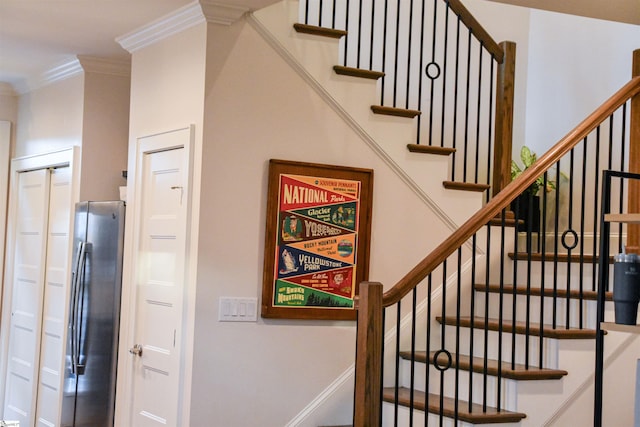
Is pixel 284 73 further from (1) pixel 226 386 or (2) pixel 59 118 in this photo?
(2) pixel 59 118

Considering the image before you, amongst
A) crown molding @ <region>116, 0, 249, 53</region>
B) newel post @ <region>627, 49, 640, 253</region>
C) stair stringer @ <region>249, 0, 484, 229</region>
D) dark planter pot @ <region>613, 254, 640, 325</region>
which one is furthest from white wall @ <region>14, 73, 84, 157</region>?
dark planter pot @ <region>613, 254, 640, 325</region>

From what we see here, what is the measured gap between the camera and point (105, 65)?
532 cm

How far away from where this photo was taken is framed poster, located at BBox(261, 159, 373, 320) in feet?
13.4

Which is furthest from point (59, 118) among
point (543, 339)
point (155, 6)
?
point (543, 339)

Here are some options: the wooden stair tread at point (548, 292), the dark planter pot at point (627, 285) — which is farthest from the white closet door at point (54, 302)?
the dark planter pot at point (627, 285)

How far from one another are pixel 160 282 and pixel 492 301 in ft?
6.01

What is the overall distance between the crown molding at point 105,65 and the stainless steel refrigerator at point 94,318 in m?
0.93

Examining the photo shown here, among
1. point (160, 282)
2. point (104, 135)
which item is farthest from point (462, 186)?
point (104, 135)

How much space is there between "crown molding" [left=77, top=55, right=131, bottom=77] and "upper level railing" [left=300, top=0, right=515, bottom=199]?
1.28m

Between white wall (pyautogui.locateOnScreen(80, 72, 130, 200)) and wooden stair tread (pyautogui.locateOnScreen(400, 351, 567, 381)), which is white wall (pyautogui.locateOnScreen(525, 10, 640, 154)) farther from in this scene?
white wall (pyautogui.locateOnScreen(80, 72, 130, 200))

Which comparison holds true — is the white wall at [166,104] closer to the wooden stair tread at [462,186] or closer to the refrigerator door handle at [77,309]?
the refrigerator door handle at [77,309]

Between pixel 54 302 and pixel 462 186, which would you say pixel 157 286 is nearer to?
pixel 54 302

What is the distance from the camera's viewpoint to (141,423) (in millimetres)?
4340

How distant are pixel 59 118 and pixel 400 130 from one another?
2529mm
